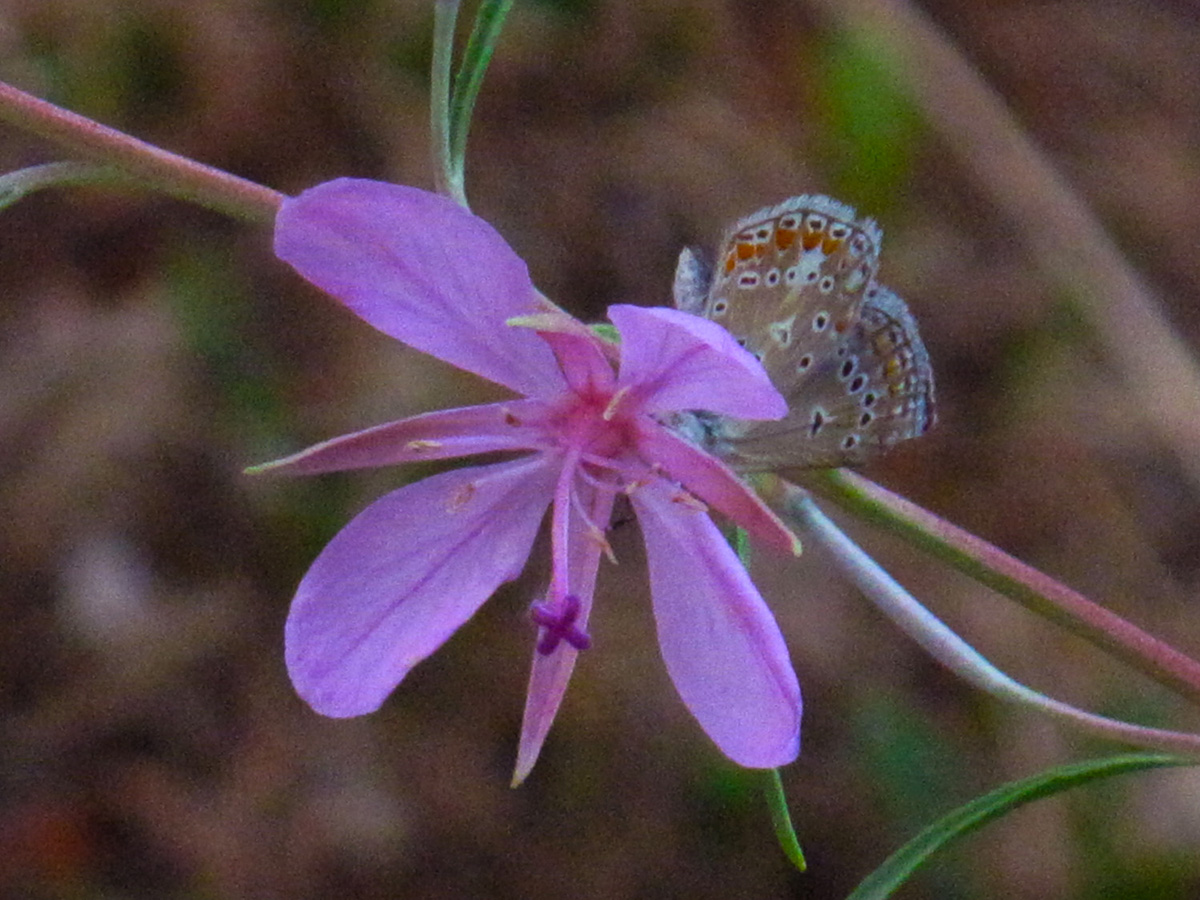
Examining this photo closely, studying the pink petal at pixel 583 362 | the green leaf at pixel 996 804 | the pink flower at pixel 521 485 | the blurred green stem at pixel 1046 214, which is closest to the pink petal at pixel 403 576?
the pink flower at pixel 521 485

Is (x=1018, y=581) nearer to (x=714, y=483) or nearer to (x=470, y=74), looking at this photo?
(x=714, y=483)

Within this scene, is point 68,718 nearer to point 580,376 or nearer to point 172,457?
point 172,457

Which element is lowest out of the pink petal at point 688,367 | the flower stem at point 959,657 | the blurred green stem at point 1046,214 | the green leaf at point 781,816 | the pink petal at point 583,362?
the blurred green stem at point 1046,214

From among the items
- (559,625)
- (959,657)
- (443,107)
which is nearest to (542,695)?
(559,625)

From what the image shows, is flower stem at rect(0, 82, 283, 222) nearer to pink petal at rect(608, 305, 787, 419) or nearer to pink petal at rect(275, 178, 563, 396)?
pink petal at rect(275, 178, 563, 396)

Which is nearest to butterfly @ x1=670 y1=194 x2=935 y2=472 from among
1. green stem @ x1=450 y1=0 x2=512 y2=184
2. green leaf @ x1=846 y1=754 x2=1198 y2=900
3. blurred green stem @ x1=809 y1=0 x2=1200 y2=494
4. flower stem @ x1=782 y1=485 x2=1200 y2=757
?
flower stem @ x1=782 y1=485 x2=1200 y2=757

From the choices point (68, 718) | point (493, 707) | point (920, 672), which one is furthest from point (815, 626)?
point (68, 718)

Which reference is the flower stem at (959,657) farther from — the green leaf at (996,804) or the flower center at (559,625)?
the flower center at (559,625)
